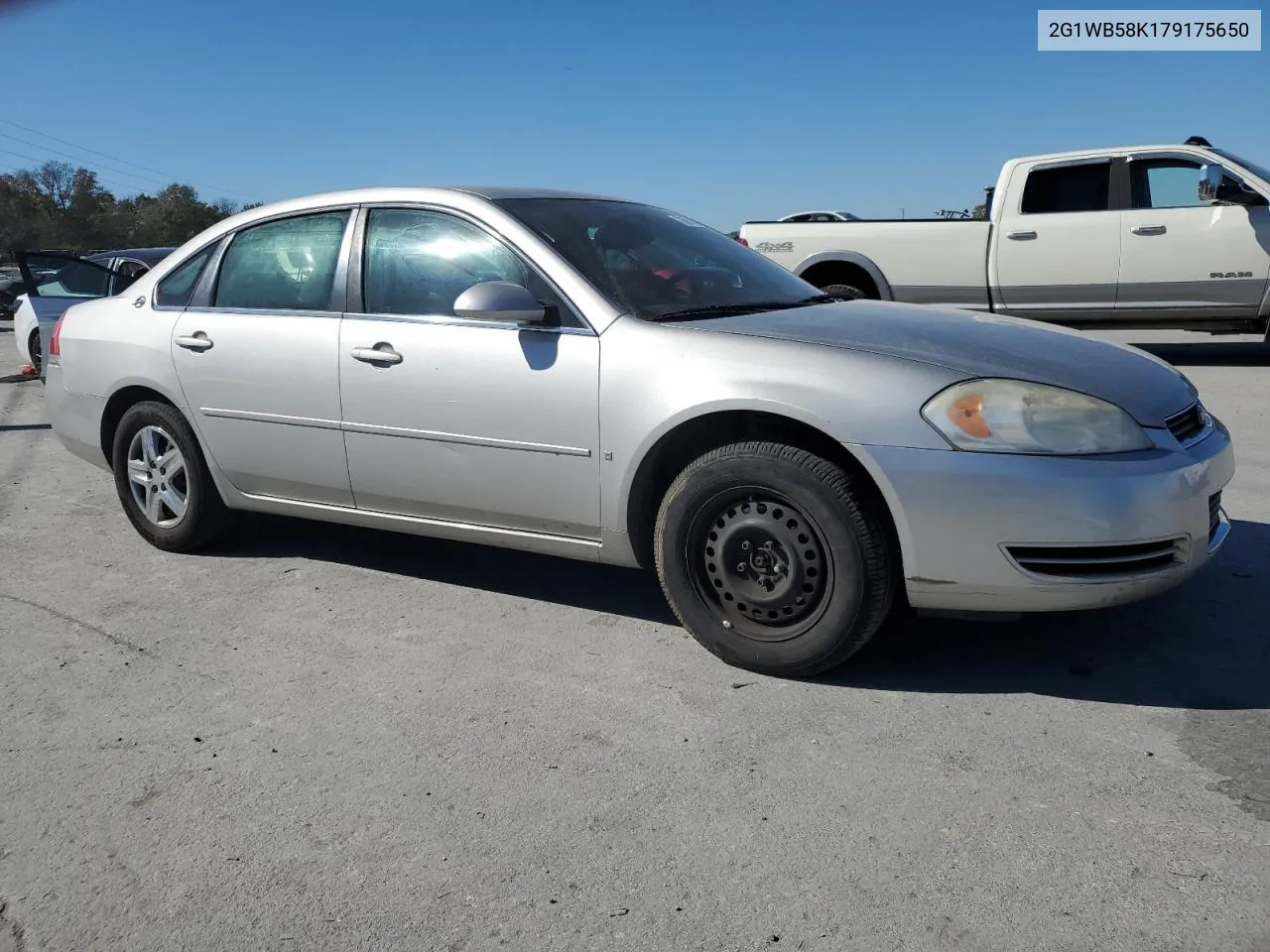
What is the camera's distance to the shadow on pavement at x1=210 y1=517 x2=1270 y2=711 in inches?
131

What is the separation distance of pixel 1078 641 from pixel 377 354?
262cm

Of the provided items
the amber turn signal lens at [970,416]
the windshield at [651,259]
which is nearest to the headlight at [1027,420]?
the amber turn signal lens at [970,416]

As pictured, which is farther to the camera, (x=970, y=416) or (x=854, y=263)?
(x=854, y=263)

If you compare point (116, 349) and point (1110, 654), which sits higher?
point (116, 349)

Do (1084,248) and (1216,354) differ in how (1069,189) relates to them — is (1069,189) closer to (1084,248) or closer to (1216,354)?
(1084,248)

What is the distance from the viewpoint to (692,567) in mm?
3543

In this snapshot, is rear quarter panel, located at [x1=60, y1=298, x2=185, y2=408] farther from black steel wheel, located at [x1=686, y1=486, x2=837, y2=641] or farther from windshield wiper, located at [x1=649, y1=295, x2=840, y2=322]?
black steel wheel, located at [x1=686, y1=486, x2=837, y2=641]

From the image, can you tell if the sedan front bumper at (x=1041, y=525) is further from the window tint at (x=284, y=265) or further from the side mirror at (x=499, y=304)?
the window tint at (x=284, y=265)

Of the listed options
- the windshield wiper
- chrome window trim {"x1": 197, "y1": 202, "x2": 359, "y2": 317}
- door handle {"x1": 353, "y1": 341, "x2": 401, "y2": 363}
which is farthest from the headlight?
chrome window trim {"x1": 197, "y1": 202, "x2": 359, "y2": 317}

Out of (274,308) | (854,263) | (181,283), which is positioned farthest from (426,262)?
(854,263)

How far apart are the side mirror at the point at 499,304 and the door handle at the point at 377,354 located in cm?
44

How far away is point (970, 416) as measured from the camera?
3131 millimetres

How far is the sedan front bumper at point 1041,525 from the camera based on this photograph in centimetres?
306

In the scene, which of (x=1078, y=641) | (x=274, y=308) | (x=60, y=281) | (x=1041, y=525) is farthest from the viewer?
(x=60, y=281)
